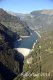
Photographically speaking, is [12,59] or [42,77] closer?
[42,77]

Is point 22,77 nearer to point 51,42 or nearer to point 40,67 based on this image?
point 40,67

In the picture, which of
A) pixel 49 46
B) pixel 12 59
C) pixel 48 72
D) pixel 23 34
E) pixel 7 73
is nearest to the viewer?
pixel 48 72

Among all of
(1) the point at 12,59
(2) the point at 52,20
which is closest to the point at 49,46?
(1) the point at 12,59

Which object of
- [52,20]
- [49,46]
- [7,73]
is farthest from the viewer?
[52,20]

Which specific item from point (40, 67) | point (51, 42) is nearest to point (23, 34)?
point (51, 42)

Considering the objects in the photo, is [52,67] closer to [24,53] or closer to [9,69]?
[9,69]

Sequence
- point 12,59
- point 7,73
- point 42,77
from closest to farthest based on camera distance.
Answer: point 42,77, point 7,73, point 12,59

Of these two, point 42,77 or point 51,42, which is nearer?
point 42,77

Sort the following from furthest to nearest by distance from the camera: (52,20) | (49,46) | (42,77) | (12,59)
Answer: (52,20) → (49,46) → (12,59) → (42,77)
